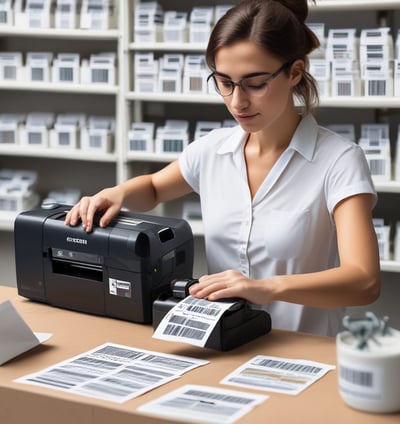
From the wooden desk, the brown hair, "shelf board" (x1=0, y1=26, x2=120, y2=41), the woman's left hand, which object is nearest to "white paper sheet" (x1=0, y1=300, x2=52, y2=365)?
the wooden desk

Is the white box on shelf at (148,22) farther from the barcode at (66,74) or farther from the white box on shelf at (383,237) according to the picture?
the white box on shelf at (383,237)

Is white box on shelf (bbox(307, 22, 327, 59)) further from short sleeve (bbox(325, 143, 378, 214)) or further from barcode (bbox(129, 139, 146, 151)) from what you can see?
short sleeve (bbox(325, 143, 378, 214))

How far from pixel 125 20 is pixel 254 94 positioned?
76.5 inches

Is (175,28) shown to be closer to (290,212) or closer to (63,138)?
(63,138)

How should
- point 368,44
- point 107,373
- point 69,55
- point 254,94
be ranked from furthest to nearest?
1. point 69,55
2. point 368,44
3. point 254,94
4. point 107,373

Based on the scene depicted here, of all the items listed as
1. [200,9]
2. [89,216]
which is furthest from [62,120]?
[89,216]

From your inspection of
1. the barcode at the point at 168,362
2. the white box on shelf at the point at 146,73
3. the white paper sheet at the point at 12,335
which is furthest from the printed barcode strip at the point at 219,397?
the white box on shelf at the point at 146,73

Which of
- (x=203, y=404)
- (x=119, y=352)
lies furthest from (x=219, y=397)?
(x=119, y=352)

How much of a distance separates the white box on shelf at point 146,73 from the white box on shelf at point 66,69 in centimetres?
31

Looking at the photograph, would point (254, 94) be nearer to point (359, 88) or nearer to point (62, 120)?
point (359, 88)

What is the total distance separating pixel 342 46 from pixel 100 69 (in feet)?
3.69

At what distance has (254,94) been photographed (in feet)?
6.61

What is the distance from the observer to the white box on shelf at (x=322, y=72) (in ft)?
11.5

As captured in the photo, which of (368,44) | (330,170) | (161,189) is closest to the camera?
(330,170)
